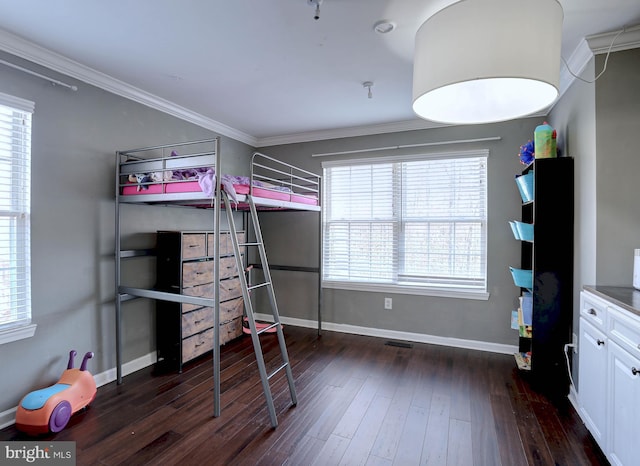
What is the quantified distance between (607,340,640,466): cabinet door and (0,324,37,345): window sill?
3.39m

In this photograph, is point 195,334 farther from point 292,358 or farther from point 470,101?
point 470,101

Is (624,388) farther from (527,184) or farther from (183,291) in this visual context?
(183,291)

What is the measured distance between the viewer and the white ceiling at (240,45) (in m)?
1.76

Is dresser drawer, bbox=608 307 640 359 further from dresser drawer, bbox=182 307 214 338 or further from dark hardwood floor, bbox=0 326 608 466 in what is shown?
dresser drawer, bbox=182 307 214 338

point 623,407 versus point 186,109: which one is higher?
point 186,109

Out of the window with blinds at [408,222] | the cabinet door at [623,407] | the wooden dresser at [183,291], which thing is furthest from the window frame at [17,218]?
the cabinet door at [623,407]

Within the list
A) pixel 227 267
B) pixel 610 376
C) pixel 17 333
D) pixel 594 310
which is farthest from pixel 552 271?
pixel 17 333

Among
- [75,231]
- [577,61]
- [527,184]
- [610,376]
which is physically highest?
[577,61]

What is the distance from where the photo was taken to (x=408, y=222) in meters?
3.69

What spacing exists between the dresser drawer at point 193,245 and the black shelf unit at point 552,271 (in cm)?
283

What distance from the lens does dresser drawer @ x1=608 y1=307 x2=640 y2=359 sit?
146cm

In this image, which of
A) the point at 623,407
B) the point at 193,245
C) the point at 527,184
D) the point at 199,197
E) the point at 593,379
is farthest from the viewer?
the point at 193,245

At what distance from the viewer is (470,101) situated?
5.57 ft

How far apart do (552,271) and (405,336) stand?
1707 millimetres
